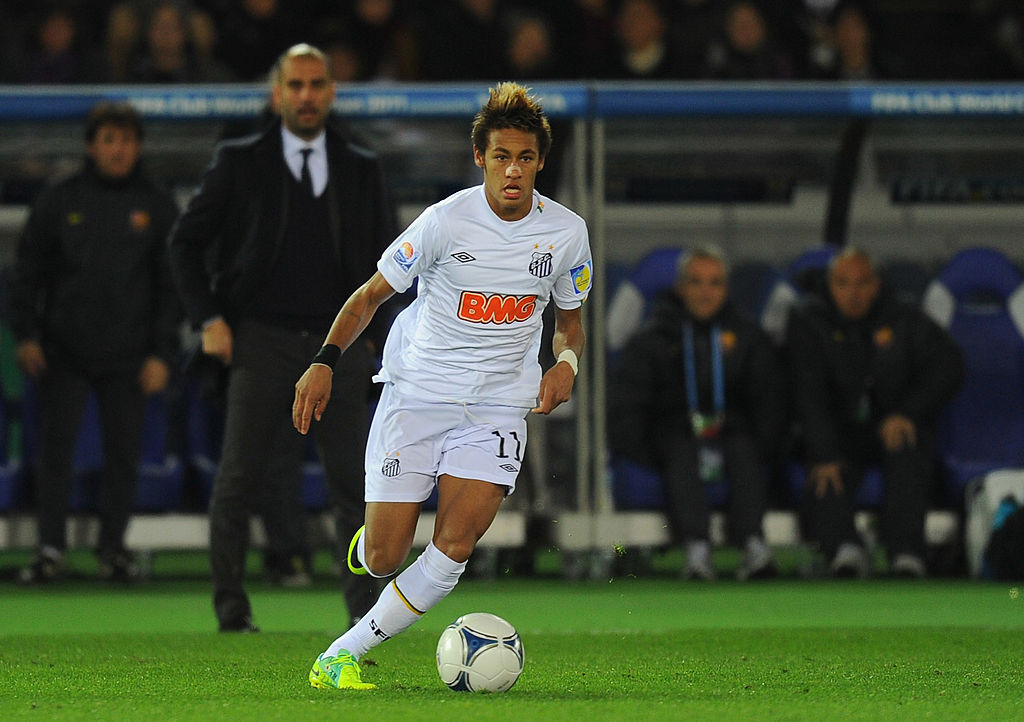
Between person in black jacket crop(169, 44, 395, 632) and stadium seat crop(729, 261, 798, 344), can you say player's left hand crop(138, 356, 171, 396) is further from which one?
stadium seat crop(729, 261, 798, 344)

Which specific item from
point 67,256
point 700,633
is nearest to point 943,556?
point 700,633

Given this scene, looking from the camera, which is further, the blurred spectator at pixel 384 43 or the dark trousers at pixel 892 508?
the blurred spectator at pixel 384 43

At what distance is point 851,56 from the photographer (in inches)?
462

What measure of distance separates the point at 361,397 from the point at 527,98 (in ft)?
5.79

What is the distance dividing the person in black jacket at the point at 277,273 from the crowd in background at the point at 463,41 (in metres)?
3.84

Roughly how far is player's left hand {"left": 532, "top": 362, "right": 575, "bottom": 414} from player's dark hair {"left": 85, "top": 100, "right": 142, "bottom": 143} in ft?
14.0

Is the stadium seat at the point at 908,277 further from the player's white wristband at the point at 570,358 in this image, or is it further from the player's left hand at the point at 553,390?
the player's left hand at the point at 553,390

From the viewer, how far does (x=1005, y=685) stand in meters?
5.22

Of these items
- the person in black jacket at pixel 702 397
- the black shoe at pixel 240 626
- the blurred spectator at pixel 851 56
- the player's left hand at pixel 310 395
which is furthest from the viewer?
the blurred spectator at pixel 851 56

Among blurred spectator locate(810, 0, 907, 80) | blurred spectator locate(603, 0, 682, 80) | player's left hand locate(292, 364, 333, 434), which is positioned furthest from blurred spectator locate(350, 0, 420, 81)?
player's left hand locate(292, 364, 333, 434)

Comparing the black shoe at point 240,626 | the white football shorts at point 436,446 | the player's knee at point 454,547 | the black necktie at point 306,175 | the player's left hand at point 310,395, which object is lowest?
the black shoe at point 240,626

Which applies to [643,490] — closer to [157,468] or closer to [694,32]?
[157,468]

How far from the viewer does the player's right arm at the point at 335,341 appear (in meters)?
4.97

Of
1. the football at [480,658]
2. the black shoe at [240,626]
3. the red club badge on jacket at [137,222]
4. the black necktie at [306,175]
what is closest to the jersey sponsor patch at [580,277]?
the football at [480,658]
